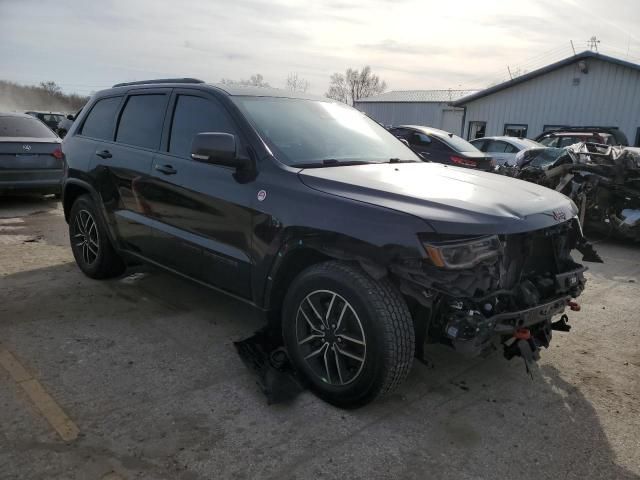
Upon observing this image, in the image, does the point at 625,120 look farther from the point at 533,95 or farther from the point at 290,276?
the point at 290,276

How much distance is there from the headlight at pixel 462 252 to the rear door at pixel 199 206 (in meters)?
1.26

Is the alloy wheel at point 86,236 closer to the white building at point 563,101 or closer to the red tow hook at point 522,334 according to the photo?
the red tow hook at point 522,334

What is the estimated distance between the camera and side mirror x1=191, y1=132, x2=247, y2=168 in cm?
324

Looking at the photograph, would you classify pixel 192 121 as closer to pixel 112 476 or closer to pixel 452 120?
pixel 112 476

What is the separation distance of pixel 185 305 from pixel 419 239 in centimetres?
267

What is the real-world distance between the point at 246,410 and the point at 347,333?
Answer: 735 mm

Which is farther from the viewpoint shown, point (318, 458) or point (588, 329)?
point (588, 329)

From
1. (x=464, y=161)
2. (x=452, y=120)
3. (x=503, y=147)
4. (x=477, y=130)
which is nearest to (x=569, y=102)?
(x=477, y=130)

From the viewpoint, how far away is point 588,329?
14.6 feet

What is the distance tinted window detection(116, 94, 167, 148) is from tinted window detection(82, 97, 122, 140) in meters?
0.20

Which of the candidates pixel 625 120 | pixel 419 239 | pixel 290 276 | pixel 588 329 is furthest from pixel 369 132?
pixel 625 120

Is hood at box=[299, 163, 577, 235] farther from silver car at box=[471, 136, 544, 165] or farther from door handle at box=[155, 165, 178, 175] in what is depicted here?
silver car at box=[471, 136, 544, 165]

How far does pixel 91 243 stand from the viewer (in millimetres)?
5141

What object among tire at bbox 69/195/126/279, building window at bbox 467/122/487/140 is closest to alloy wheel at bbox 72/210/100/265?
tire at bbox 69/195/126/279
